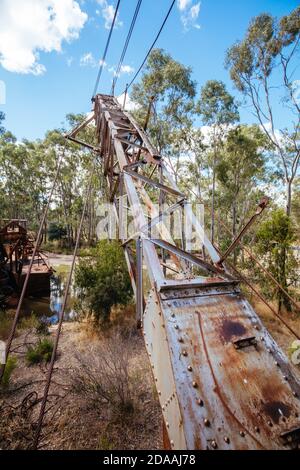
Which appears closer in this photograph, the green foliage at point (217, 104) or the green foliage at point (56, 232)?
the green foliage at point (217, 104)

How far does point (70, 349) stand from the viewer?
25.4 feet

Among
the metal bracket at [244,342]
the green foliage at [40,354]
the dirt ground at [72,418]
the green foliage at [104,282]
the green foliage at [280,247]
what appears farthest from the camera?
the green foliage at [280,247]

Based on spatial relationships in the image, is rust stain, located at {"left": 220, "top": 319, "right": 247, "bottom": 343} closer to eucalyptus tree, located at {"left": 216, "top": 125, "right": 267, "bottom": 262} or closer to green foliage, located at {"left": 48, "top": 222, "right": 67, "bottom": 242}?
eucalyptus tree, located at {"left": 216, "top": 125, "right": 267, "bottom": 262}

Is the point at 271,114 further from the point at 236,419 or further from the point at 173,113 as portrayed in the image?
the point at 236,419

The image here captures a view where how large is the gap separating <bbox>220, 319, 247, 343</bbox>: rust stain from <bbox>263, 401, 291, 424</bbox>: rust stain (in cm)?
43

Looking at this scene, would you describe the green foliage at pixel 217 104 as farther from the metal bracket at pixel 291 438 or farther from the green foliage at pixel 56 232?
the green foliage at pixel 56 232

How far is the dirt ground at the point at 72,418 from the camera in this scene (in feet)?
13.4

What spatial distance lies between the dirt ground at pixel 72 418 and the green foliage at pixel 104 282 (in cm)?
310

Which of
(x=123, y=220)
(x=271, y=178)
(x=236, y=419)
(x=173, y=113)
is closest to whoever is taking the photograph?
(x=236, y=419)

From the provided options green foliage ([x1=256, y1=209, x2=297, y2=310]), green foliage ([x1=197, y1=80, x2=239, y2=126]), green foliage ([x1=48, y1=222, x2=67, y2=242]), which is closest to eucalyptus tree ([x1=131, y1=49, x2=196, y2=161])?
green foliage ([x1=197, y1=80, x2=239, y2=126])

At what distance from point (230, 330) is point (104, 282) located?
26.3 feet

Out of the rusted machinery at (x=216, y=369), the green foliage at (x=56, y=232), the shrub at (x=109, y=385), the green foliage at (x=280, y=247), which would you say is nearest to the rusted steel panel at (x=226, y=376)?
the rusted machinery at (x=216, y=369)
